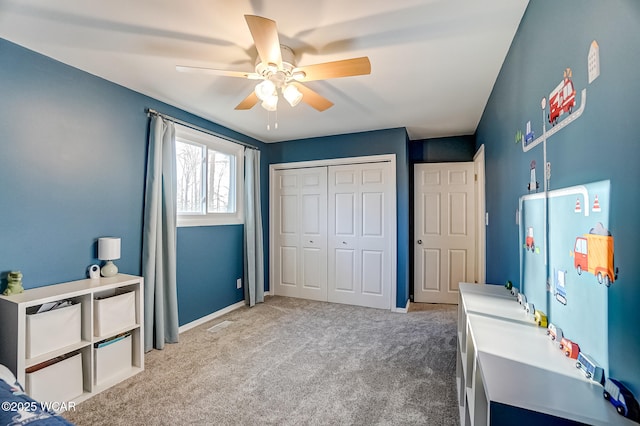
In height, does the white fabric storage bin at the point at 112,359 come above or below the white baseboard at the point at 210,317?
above

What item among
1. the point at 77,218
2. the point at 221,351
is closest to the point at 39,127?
the point at 77,218

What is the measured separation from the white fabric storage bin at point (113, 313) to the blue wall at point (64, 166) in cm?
38

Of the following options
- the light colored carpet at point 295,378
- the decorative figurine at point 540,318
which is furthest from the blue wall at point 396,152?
the decorative figurine at point 540,318

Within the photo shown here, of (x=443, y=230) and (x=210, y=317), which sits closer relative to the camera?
(x=210, y=317)

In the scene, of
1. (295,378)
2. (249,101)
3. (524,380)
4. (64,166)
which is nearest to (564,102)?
(524,380)

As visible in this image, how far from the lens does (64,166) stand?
88.8 inches

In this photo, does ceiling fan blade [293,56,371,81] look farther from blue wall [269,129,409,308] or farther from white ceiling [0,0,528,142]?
blue wall [269,129,409,308]

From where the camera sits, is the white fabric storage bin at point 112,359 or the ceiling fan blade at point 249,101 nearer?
the white fabric storage bin at point 112,359

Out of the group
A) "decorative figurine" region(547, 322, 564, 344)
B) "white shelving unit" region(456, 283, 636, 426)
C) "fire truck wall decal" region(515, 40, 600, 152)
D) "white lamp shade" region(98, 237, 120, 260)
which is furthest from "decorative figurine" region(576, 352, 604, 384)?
"white lamp shade" region(98, 237, 120, 260)

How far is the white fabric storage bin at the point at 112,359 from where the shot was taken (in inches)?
84.5

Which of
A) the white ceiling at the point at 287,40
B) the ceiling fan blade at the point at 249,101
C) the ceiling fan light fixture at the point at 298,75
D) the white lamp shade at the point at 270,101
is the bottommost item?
the white lamp shade at the point at 270,101

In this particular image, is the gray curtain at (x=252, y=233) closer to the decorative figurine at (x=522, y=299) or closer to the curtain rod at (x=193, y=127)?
the curtain rod at (x=193, y=127)

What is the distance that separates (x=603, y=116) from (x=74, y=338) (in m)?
3.02

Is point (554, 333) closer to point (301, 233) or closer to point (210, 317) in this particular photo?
point (210, 317)
